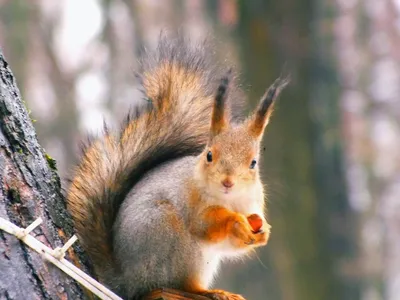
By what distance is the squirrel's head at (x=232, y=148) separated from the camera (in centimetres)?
209

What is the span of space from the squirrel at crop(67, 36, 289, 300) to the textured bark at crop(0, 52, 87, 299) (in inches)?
11.0

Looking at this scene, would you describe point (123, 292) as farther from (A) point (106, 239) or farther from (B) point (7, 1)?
(B) point (7, 1)

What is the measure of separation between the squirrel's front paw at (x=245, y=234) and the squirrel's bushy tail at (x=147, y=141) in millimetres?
329

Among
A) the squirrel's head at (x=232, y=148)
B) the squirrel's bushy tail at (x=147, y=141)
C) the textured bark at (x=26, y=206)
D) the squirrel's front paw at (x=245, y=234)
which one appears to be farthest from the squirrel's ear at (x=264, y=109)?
the textured bark at (x=26, y=206)

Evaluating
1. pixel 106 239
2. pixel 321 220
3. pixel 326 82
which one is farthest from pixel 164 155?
pixel 326 82

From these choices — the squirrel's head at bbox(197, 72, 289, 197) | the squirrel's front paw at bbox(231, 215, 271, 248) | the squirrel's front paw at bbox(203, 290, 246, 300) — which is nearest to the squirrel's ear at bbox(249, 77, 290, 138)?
the squirrel's head at bbox(197, 72, 289, 197)

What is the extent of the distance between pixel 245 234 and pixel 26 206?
62 cm

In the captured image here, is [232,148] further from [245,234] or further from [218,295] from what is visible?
[218,295]

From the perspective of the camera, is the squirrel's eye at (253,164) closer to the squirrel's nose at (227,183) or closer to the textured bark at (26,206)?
the squirrel's nose at (227,183)

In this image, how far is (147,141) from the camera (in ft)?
7.21

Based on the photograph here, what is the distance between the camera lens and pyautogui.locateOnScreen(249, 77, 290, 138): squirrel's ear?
2072 millimetres

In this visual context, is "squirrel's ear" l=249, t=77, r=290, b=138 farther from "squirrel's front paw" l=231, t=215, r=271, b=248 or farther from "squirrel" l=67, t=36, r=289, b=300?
"squirrel's front paw" l=231, t=215, r=271, b=248

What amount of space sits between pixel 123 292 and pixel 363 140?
27.8ft

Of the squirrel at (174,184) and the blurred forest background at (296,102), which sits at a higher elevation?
the blurred forest background at (296,102)
